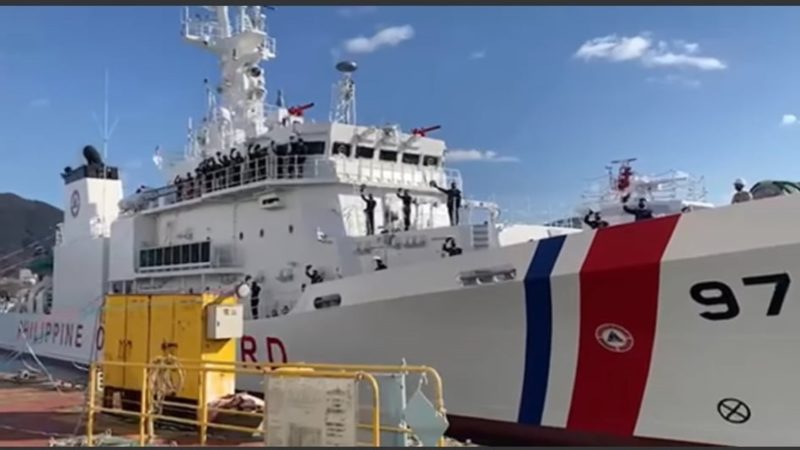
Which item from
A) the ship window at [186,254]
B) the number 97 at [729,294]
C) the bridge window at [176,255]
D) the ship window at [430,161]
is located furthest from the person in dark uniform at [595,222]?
the ship window at [186,254]

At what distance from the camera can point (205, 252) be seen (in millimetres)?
13500

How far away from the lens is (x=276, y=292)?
12.2 m

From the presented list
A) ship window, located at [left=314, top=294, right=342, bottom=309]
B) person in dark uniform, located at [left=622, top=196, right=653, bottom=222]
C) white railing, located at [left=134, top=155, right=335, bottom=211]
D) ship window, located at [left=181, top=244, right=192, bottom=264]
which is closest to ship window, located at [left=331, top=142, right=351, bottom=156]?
white railing, located at [left=134, top=155, right=335, bottom=211]

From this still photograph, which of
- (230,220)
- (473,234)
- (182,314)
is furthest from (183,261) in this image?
(473,234)

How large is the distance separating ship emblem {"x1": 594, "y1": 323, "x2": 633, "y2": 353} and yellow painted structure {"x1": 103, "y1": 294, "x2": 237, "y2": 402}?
420 cm

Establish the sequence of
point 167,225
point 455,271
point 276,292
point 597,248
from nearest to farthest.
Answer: point 597,248
point 455,271
point 276,292
point 167,225

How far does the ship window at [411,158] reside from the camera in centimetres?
1404

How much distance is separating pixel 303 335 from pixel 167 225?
6.61 m

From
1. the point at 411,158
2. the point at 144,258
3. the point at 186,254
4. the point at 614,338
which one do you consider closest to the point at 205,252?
the point at 186,254

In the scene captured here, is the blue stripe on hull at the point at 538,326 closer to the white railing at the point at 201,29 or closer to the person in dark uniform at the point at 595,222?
the person in dark uniform at the point at 595,222

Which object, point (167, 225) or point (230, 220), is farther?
point (167, 225)

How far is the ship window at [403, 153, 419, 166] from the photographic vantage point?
1404 centimetres

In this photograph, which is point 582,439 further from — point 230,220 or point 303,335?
point 230,220

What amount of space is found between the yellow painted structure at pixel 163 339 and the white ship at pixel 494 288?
1.43 feet
